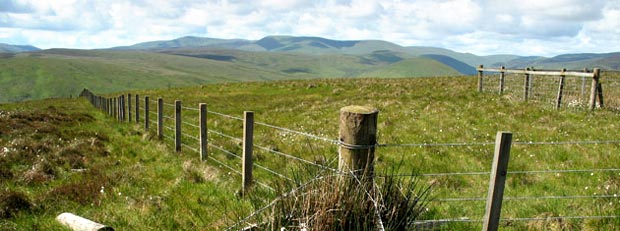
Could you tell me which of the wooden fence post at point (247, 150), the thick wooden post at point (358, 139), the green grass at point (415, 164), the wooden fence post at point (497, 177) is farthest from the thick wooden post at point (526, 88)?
the thick wooden post at point (358, 139)

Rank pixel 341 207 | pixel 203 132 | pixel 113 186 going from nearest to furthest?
1. pixel 341 207
2. pixel 113 186
3. pixel 203 132

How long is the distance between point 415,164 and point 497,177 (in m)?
5.18

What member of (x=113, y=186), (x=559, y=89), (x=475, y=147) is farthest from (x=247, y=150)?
(x=559, y=89)

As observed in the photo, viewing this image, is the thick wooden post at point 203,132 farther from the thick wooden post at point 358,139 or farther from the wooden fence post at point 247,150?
the thick wooden post at point 358,139

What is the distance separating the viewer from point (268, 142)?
13.6 meters

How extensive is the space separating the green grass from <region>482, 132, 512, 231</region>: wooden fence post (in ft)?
2.72

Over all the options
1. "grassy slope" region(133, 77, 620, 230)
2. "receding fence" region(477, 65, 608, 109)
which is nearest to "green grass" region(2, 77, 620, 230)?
"grassy slope" region(133, 77, 620, 230)

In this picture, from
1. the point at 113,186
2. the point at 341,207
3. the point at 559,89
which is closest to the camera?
the point at 341,207

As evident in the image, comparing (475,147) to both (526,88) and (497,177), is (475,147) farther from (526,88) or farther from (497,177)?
(526,88)

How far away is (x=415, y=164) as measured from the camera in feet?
→ 33.3

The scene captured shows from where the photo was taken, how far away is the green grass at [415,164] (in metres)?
6.73

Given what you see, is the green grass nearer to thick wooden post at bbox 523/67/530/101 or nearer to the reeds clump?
the reeds clump

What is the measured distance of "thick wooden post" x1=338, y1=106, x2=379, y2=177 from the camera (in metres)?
5.15

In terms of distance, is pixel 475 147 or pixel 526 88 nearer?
pixel 475 147
